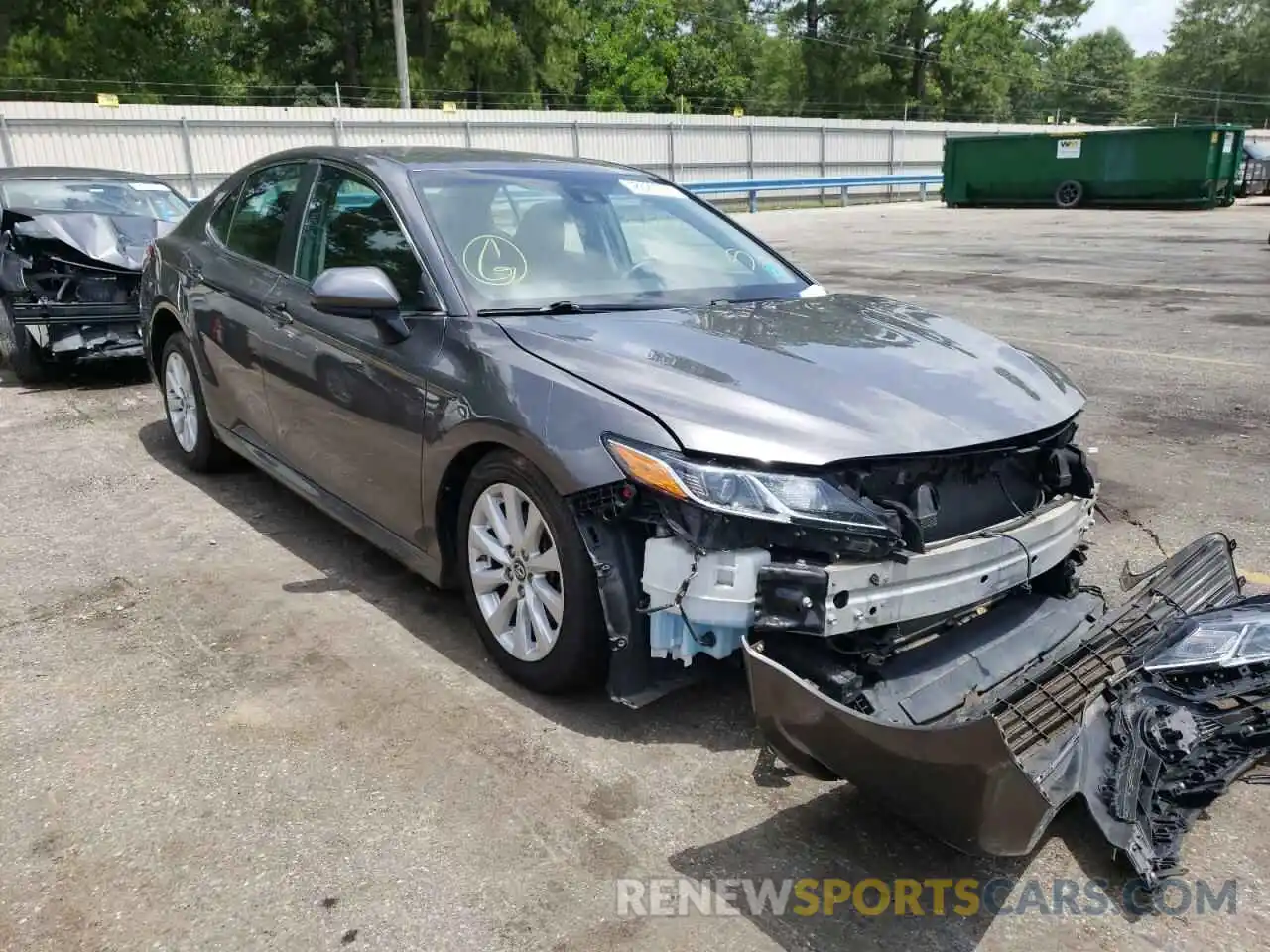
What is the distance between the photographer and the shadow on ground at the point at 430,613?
3186 millimetres

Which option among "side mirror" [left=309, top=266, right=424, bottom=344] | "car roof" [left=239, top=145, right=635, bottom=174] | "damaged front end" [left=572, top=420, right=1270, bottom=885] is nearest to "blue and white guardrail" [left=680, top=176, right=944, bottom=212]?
"car roof" [left=239, top=145, right=635, bottom=174]

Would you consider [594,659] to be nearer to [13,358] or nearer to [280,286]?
[280,286]

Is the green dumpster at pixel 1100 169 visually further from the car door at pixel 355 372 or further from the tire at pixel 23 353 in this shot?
the car door at pixel 355 372

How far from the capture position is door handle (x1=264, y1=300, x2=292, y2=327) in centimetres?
425

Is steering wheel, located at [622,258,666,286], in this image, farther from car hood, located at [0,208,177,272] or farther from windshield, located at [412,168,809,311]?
car hood, located at [0,208,177,272]

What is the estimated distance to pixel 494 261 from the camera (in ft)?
12.2

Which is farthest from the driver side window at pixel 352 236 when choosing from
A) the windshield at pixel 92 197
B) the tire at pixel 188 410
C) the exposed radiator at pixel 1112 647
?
the windshield at pixel 92 197

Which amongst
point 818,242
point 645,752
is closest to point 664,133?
point 818,242

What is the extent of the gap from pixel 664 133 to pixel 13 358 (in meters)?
25.2

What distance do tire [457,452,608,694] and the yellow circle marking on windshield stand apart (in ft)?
2.46

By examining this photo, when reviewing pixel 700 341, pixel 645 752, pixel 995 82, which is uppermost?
pixel 995 82

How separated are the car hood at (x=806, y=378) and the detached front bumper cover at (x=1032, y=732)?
0.58 metres

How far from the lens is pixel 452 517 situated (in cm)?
353

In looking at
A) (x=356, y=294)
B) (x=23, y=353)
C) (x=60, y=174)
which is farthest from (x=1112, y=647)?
(x=60, y=174)
